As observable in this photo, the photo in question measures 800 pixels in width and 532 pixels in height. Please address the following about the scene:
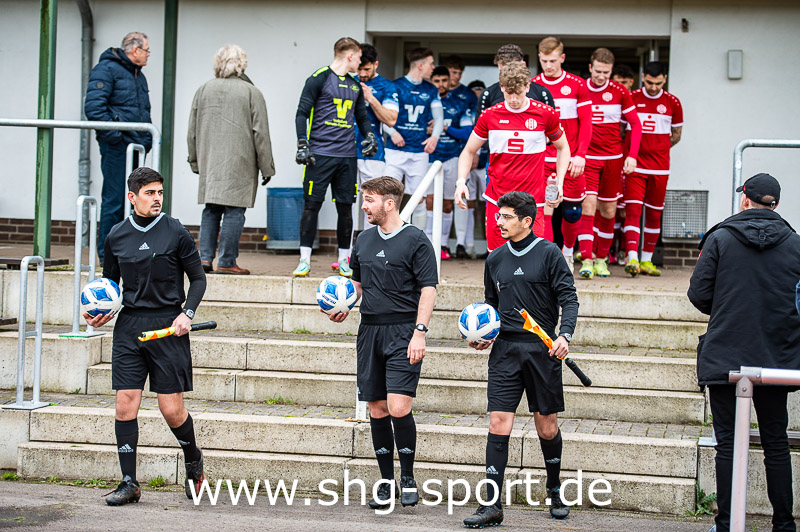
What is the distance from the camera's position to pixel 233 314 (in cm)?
887

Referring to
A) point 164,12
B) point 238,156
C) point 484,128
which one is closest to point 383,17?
point 164,12

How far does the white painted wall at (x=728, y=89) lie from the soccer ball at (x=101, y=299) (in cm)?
737

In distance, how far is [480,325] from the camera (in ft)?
19.5

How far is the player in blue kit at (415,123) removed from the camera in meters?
10.9

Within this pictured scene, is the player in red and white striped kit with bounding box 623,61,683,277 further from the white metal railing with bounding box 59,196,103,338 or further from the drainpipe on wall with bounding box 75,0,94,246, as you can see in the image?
the drainpipe on wall with bounding box 75,0,94,246

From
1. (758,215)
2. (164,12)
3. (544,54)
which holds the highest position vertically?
(164,12)

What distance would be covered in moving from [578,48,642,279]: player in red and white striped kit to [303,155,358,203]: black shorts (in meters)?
2.21

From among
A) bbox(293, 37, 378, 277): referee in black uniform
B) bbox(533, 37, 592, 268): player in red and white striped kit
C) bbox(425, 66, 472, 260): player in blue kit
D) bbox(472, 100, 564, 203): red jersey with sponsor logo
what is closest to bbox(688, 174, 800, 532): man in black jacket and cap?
bbox(472, 100, 564, 203): red jersey with sponsor logo

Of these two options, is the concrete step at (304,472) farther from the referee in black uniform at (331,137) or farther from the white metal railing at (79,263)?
the referee in black uniform at (331,137)

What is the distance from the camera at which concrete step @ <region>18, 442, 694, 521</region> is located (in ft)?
21.1

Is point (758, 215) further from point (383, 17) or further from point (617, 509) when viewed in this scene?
point (383, 17)

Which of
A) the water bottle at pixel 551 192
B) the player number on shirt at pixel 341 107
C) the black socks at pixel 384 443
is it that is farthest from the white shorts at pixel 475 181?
the black socks at pixel 384 443

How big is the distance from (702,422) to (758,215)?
7.01ft

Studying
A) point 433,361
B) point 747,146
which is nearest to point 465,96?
point 433,361
